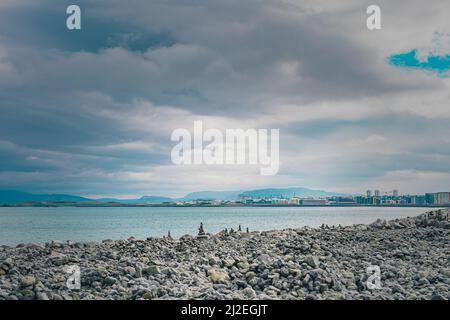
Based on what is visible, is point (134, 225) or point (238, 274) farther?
point (134, 225)

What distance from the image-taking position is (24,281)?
8219 mm

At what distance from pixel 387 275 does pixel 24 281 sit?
7.47m

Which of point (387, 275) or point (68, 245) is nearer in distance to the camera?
point (387, 275)

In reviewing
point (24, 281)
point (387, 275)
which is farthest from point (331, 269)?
point (24, 281)

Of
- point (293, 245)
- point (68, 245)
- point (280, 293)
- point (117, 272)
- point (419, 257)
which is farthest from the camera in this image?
point (68, 245)

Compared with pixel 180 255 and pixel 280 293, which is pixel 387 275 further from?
pixel 180 255

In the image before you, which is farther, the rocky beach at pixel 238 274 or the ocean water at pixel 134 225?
the ocean water at pixel 134 225

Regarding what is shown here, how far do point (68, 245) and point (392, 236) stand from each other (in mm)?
11540

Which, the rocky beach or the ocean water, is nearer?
the rocky beach
